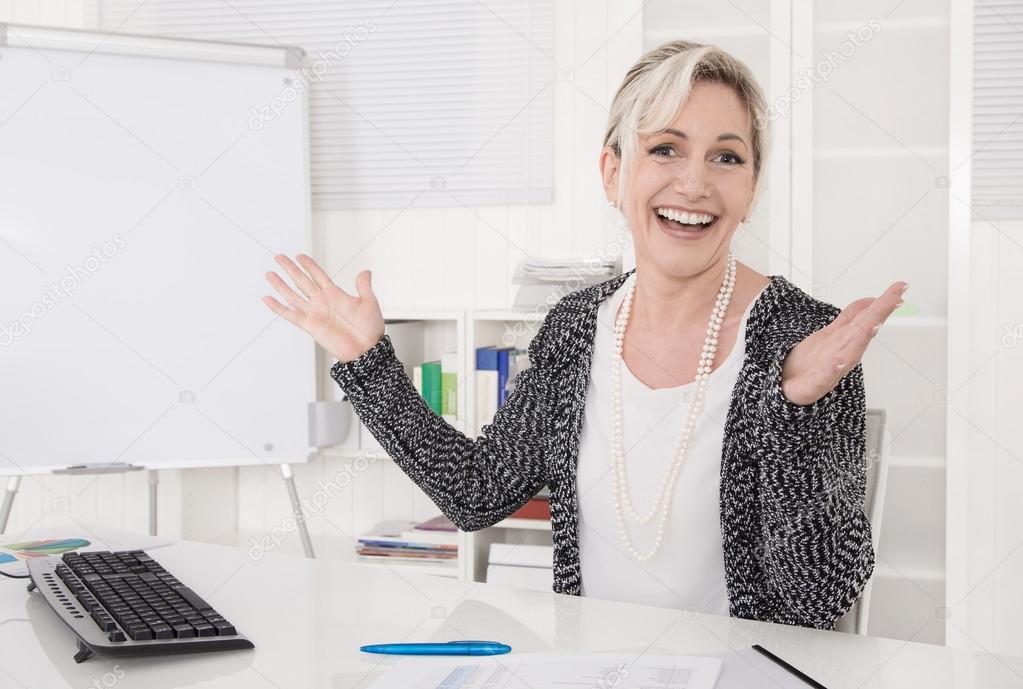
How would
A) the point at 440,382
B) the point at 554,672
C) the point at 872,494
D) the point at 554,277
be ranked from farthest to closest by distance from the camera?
the point at 440,382, the point at 554,277, the point at 872,494, the point at 554,672

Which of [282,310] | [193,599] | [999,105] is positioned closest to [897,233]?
[999,105]

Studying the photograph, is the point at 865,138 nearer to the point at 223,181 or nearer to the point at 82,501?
the point at 223,181

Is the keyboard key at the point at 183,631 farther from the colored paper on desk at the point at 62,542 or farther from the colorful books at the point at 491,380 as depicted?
the colorful books at the point at 491,380

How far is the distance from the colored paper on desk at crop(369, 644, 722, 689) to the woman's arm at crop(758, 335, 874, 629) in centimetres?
25

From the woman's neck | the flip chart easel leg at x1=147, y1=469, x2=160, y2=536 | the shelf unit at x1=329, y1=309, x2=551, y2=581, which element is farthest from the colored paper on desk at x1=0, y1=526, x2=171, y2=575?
the flip chart easel leg at x1=147, y1=469, x2=160, y2=536

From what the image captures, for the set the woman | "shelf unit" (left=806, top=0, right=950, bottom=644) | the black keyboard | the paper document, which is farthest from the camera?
"shelf unit" (left=806, top=0, right=950, bottom=644)

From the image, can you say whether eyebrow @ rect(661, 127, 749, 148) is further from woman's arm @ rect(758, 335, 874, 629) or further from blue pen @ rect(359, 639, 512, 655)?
blue pen @ rect(359, 639, 512, 655)

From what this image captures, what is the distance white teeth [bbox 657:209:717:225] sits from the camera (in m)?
1.48

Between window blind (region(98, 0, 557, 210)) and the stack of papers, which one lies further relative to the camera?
window blind (region(98, 0, 557, 210))

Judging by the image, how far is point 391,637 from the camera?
3.54ft

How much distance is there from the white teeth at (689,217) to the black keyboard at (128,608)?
87 centimetres

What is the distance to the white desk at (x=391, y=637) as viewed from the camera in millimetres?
950

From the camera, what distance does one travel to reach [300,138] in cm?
286

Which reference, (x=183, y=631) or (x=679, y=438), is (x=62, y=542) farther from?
(x=679, y=438)
